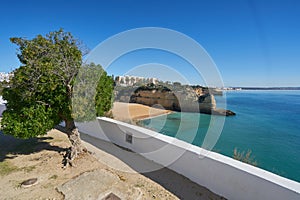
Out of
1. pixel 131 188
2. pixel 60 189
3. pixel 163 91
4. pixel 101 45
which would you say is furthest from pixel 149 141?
pixel 163 91

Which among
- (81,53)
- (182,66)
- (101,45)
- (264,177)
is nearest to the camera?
(264,177)

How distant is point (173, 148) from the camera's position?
3816 millimetres

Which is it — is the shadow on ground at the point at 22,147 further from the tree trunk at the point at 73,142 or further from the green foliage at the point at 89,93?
the green foliage at the point at 89,93

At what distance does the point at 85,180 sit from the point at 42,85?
235cm

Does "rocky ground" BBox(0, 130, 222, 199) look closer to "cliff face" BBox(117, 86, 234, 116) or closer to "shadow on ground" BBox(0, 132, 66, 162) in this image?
"shadow on ground" BBox(0, 132, 66, 162)

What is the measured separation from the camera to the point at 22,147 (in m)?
5.24

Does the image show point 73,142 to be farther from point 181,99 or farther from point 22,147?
point 181,99

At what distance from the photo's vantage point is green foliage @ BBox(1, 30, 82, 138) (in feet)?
11.0

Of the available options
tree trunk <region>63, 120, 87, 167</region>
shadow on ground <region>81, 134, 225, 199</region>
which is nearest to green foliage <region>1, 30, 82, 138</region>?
tree trunk <region>63, 120, 87, 167</region>

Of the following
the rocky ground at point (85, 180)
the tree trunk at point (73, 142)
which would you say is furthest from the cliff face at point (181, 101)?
the rocky ground at point (85, 180)

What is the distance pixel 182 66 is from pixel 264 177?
8.55 metres

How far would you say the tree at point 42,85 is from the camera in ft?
11.0

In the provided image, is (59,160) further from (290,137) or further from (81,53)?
(290,137)

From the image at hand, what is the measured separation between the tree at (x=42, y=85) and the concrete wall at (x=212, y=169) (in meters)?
2.05
